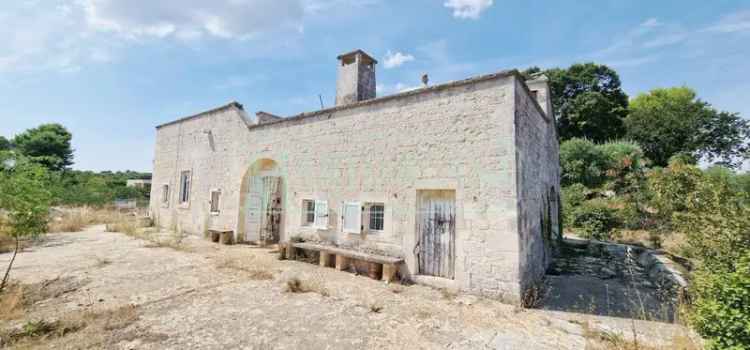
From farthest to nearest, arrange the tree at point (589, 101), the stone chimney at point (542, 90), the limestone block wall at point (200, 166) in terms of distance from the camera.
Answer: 1. the tree at point (589, 101)
2. the limestone block wall at point (200, 166)
3. the stone chimney at point (542, 90)

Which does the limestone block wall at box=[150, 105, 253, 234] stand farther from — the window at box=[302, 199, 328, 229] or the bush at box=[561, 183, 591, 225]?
the bush at box=[561, 183, 591, 225]

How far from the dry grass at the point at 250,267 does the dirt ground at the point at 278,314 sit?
3 centimetres

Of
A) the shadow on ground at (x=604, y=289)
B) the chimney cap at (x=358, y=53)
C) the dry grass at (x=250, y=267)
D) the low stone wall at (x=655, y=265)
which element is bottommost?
the shadow on ground at (x=604, y=289)

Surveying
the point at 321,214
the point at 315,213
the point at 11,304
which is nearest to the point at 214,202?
the point at 315,213

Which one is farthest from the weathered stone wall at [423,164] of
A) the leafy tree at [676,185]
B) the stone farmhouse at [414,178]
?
the leafy tree at [676,185]

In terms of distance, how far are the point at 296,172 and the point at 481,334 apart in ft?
21.3

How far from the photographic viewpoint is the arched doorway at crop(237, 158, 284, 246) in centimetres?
1049

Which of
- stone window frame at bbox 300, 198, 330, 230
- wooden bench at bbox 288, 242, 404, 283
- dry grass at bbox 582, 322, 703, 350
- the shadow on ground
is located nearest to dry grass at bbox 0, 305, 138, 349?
wooden bench at bbox 288, 242, 404, 283

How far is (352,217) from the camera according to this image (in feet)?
24.2

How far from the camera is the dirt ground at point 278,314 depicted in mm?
3711

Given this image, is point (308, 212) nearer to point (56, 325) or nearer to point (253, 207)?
point (253, 207)

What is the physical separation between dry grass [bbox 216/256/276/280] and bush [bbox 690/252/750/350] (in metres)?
6.46

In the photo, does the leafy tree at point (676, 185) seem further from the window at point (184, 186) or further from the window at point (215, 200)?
the window at point (184, 186)

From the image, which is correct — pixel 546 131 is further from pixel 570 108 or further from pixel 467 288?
pixel 570 108
